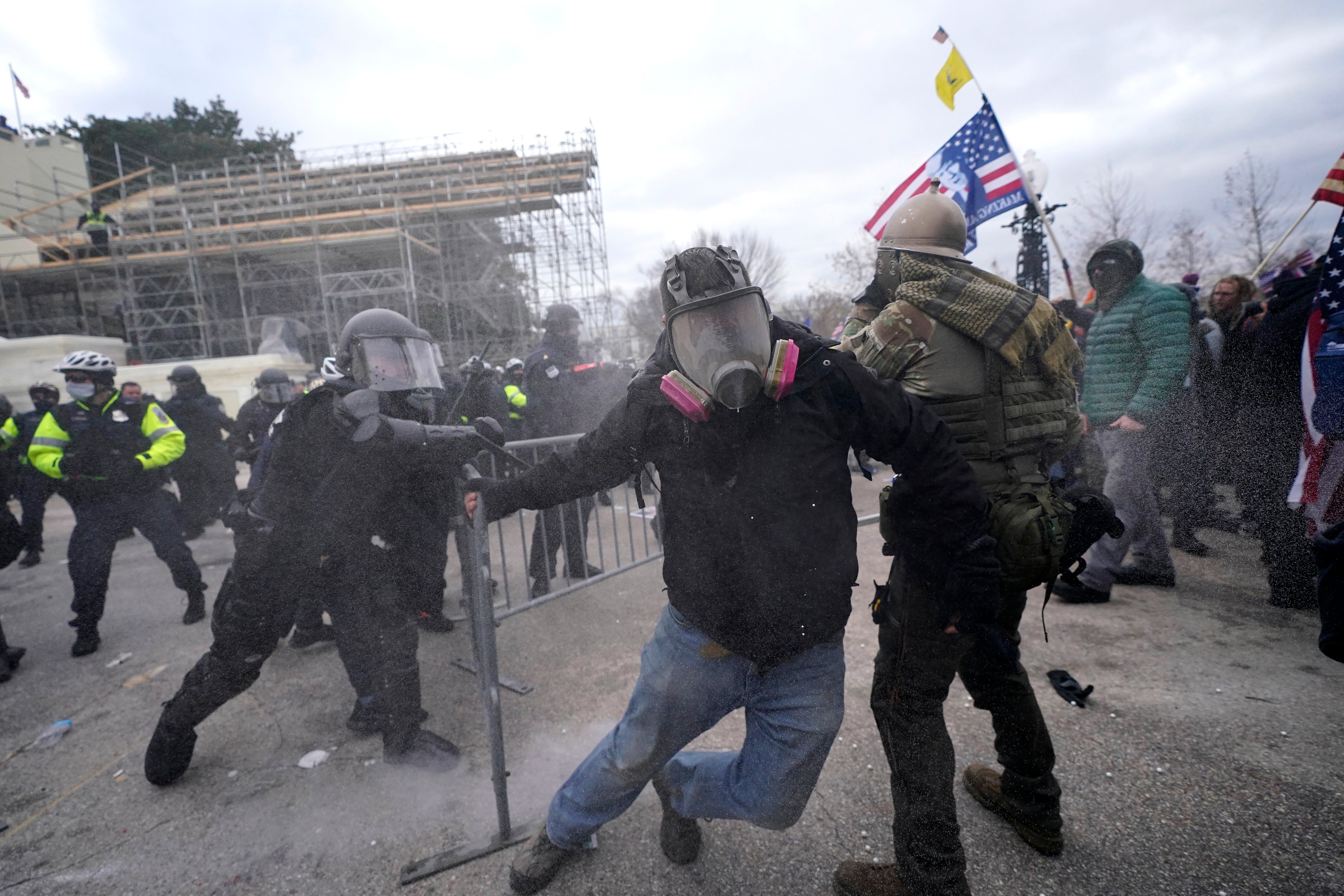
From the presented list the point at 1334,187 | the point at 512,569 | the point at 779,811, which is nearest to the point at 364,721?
the point at 512,569

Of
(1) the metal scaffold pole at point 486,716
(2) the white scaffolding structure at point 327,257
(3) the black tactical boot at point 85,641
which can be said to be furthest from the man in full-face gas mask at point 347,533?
(2) the white scaffolding structure at point 327,257

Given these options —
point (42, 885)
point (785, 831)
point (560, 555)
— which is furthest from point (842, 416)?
point (560, 555)

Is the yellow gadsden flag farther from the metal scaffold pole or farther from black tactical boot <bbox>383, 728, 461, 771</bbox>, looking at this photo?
black tactical boot <bbox>383, 728, 461, 771</bbox>

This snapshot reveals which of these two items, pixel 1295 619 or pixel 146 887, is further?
pixel 1295 619

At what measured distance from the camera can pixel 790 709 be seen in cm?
160

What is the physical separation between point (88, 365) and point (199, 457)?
330 centimetres

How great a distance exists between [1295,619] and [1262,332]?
1653 mm

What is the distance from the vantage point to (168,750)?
2578 mm

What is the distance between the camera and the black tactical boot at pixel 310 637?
3.92m

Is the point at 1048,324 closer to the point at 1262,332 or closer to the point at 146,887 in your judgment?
the point at 1262,332

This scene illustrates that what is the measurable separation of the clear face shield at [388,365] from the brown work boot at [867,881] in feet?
8.17

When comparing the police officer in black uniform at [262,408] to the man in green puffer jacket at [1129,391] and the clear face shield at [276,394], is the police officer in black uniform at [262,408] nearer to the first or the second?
the clear face shield at [276,394]

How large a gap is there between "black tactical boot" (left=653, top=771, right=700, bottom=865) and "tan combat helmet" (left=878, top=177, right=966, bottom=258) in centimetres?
194

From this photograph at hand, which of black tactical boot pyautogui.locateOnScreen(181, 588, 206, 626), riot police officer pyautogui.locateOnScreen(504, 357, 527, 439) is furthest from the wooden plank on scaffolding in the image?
black tactical boot pyautogui.locateOnScreen(181, 588, 206, 626)
